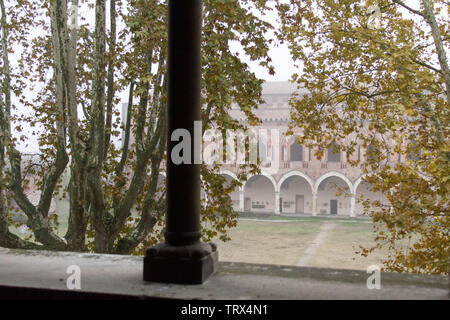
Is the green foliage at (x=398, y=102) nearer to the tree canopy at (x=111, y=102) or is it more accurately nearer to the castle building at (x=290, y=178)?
the tree canopy at (x=111, y=102)

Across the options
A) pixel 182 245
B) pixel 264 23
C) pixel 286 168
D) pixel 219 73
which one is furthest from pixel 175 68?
pixel 286 168

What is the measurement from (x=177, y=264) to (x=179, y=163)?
1.58 ft

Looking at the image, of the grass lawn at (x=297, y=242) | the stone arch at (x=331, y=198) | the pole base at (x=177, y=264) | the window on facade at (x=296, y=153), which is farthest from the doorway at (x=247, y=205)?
the pole base at (x=177, y=264)

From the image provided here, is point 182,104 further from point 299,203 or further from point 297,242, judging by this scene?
point 299,203

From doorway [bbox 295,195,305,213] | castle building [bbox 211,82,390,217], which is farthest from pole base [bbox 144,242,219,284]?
doorway [bbox 295,195,305,213]

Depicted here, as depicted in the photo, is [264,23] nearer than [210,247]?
No

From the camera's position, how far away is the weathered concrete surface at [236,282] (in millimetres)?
1871

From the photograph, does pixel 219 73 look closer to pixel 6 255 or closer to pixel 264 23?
pixel 264 23

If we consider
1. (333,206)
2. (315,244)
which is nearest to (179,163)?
(315,244)

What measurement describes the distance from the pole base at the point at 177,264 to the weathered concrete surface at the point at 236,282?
0.05 metres

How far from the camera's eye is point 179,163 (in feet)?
6.86
